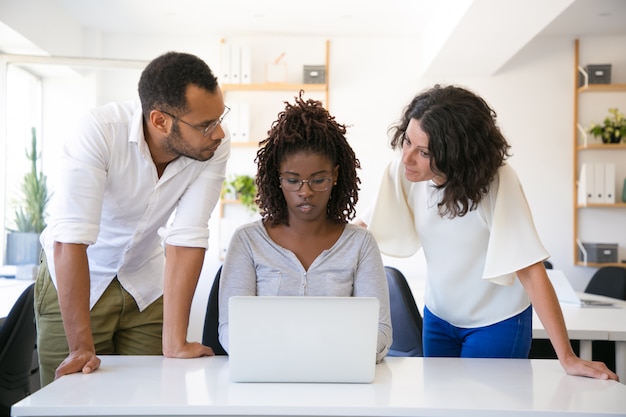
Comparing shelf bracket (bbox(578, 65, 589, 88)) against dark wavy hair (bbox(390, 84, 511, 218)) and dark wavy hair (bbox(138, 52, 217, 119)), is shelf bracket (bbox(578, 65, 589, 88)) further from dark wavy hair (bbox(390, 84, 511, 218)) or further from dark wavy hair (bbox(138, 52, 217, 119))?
dark wavy hair (bbox(138, 52, 217, 119))

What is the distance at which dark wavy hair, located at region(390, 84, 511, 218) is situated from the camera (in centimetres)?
174

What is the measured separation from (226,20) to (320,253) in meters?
3.91

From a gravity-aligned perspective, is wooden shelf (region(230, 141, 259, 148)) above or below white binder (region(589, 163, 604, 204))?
above

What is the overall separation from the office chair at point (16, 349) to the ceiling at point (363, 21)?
2613mm

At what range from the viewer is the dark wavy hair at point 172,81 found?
176cm

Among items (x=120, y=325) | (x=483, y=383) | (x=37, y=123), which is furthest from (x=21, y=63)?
(x=483, y=383)

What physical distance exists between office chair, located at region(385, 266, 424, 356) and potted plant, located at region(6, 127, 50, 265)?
8.68ft

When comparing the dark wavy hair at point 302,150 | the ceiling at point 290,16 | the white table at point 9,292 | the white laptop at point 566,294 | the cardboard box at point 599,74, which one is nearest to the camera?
the dark wavy hair at point 302,150

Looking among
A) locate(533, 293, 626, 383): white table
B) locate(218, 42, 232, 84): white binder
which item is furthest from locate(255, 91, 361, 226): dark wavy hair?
locate(218, 42, 232, 84): white binder

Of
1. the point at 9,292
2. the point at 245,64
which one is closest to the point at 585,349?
the point at 9,292

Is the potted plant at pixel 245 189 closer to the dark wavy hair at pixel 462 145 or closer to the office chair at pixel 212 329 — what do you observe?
the office chair at pixel 212 329

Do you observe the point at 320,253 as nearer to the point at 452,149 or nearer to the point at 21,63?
the point at 452,149

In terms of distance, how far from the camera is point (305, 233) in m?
1.84

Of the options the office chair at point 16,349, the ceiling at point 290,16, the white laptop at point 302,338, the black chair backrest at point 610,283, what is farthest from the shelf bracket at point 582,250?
the white laptop at point 302,338
